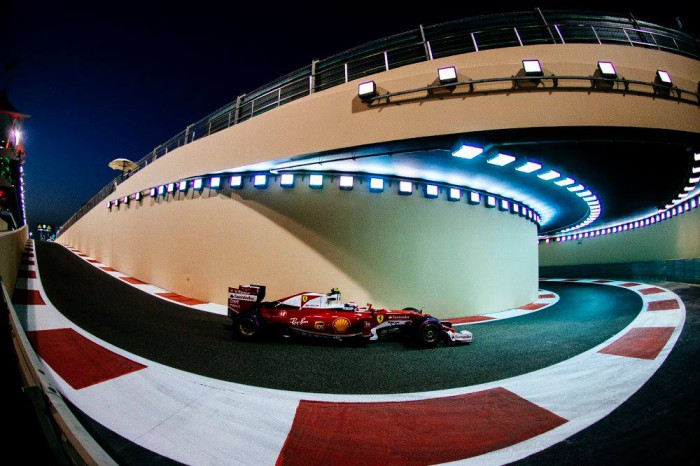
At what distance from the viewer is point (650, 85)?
14.4 feet

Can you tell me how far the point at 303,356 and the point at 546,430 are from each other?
9.33 feet

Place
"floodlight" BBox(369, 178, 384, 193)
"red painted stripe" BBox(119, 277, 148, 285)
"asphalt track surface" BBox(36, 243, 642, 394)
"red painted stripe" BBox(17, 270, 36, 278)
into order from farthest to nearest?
"red painted stripe" BBox(119, 277, 148, 285) → "red painted stripe" BBox(17, 270, 36, 278) → "floodlight" BBox(369, 178, 384, 193) → "asphalt track surface" BBox(36, 243, 642, 394)

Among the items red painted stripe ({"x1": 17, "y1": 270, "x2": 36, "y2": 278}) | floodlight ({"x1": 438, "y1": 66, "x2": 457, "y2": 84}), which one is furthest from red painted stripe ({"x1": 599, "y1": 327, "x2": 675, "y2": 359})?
red painted stripe ({"x1": 17, "y1": 270, "x2": 36, "y2": 278})

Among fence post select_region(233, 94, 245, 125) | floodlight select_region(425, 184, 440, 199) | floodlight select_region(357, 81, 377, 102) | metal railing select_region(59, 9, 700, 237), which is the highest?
metal railing select_region(59, 9, 700, 237)

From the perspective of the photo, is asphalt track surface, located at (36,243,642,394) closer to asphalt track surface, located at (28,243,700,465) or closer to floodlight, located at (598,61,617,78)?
asphalt track surface, located at (28,243,700,465)

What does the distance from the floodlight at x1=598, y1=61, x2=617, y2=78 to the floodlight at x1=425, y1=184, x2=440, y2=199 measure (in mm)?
3478

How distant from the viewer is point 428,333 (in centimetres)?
414

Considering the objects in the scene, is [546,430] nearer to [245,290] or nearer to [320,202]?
[245,290]

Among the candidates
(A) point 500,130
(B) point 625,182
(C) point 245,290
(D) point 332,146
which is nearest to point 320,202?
(D) point 332,146

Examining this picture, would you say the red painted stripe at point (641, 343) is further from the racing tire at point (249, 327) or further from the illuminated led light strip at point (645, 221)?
the illuminated led light strip at point (645, 221)

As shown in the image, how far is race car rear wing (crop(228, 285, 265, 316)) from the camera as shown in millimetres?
4414

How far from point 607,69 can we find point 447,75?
2.81 meters

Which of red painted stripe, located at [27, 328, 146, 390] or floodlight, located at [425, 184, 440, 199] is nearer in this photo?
red painted stripe, located at [27, 328, 146, 390]

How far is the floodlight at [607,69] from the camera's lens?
418 centimetres
